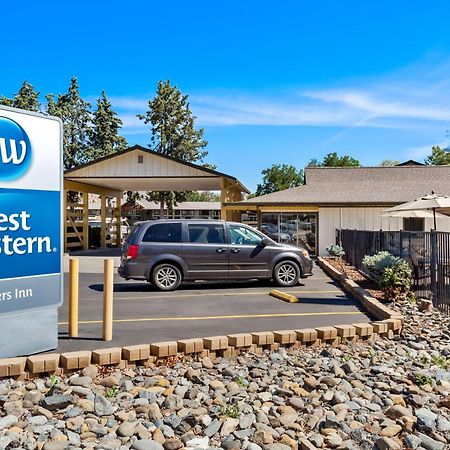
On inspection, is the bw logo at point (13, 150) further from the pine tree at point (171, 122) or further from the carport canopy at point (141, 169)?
the pine tree at point (171, 122)

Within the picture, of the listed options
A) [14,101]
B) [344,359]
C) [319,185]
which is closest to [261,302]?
[344,359]

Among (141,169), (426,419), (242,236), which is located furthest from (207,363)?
(141,169)

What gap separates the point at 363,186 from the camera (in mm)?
24797

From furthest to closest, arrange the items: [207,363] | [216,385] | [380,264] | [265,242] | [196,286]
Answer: [196,286] < [265,242] < [380,264] < [207,363] < [216,385]

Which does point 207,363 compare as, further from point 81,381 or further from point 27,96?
point 27,96

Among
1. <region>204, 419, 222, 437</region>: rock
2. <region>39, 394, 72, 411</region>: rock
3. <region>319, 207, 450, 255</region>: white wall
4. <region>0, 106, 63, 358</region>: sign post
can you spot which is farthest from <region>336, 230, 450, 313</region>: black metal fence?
<region>319, 207, 450, 255</region>: white wall

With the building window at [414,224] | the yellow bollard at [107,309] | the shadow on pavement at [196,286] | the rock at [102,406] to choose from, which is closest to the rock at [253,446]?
the rock at [102,406]

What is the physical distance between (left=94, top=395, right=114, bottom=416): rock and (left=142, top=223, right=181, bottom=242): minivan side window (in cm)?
719

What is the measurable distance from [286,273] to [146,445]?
8870 mm

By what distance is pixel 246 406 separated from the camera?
481 centimetres

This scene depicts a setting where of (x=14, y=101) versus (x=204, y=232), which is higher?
(x=14, y=101)

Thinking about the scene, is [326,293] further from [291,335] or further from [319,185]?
[319,185]

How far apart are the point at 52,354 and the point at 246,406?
8.11 feet

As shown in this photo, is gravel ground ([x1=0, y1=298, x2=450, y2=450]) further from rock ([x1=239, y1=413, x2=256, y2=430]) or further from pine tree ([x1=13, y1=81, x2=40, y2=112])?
pine tree ([x1=13, y1=81, x2=40, y2=112])
